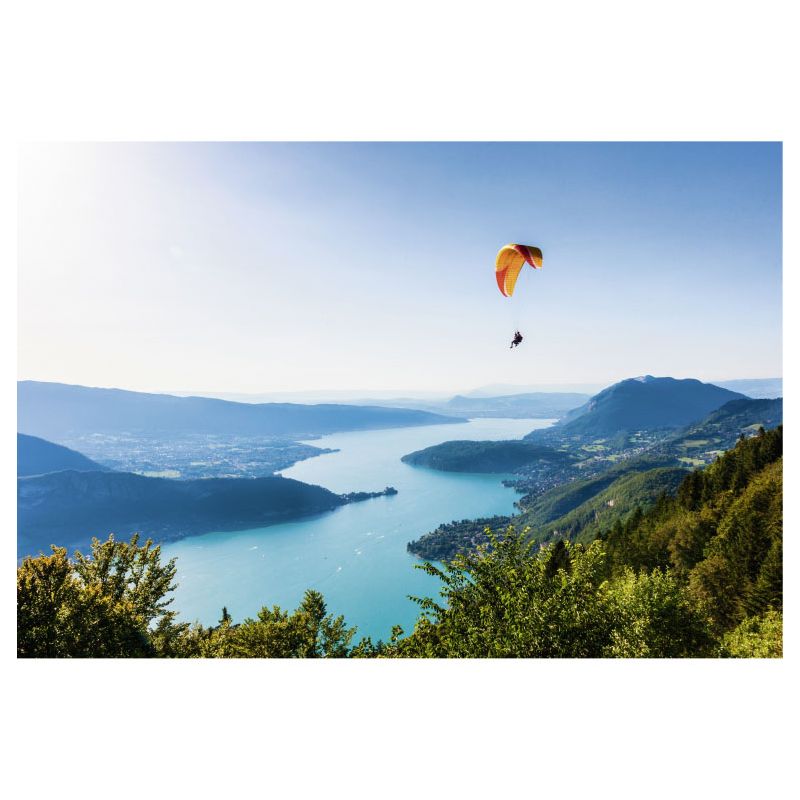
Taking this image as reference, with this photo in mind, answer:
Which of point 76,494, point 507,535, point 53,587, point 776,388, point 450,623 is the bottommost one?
point 76,494

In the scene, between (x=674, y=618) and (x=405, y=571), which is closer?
(x=674, y=618)

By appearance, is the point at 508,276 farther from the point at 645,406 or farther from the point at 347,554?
the point at 645,406

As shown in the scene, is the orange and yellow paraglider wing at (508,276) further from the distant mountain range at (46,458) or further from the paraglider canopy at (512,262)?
the distant mountain range at (46,458)

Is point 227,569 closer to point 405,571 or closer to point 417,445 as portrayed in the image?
point 405,571

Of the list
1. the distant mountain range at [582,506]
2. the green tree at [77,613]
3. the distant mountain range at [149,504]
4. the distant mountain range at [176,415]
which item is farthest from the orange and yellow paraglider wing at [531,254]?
the distant mountain range at [176,415]

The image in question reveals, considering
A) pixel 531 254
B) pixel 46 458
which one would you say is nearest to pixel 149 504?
pixel 46 458

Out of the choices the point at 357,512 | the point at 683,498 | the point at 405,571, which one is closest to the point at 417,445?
the point at 357,512
